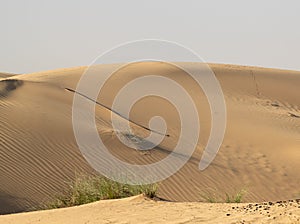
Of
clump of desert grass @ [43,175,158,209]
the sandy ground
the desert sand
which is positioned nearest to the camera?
the sandy ground

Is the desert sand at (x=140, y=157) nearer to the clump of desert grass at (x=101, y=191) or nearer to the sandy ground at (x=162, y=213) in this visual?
the sandy ground at (x=162, y=213)

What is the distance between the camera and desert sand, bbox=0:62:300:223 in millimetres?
8242

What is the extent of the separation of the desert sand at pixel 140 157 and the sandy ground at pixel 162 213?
0.04 ft

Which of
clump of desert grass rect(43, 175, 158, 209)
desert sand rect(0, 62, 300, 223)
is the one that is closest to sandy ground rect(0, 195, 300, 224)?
desert sand rect(0, 62, 300, 223)

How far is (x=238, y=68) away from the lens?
41.4 m

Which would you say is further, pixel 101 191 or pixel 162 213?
pixel 101 191

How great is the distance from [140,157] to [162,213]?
9278mm

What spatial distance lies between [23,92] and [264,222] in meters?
15.3

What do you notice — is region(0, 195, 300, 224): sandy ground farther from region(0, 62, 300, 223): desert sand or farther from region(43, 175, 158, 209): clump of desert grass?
region(43, 175, 158, 209): clump of desert grass

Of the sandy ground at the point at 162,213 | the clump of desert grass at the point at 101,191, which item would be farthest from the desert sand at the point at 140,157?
the clump of desert grass at the point at 101,191

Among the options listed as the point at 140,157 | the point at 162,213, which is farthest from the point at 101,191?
the point at 140,157

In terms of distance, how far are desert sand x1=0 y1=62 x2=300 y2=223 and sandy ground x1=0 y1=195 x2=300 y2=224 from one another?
0.04ft

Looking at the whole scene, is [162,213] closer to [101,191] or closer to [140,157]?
[101,191]

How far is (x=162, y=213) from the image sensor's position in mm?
7699
